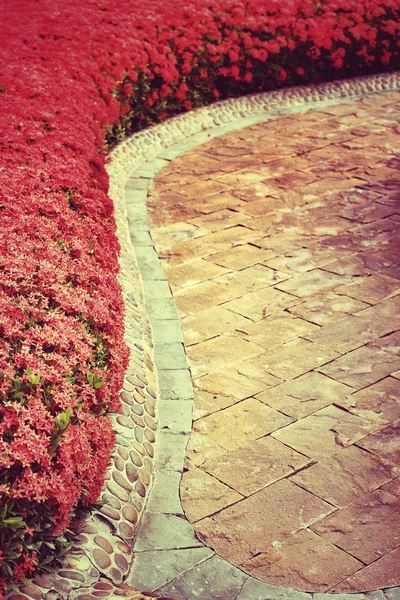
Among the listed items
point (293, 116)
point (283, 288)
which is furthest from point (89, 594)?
point (293, 116)

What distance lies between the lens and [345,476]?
3.92 meters

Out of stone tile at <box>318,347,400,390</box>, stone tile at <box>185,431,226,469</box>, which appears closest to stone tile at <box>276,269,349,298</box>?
stone tile at <box>318,347,400,390</box>

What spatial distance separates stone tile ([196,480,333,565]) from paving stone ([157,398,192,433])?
2.27ft

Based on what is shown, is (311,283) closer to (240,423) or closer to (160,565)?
(240,423)

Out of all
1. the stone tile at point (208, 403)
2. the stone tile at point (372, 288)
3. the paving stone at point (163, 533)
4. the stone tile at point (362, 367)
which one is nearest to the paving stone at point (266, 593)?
the paving stone at point (163, 533)

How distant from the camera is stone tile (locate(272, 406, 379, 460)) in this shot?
4.14 meters

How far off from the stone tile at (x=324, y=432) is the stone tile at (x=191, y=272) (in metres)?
1.87

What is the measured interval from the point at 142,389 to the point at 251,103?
6.66 metres

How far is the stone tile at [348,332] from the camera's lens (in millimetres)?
5117

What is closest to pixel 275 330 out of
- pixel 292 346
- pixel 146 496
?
pixel 292 346

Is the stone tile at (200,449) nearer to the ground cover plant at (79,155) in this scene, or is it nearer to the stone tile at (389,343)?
the ground cover plant at (79,155)

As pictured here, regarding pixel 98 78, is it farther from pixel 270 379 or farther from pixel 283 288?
pixel 270 379

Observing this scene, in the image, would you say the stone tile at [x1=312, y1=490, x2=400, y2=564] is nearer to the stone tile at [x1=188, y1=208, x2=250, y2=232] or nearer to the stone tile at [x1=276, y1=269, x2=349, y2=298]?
the stone tile at [x1=276, y1=269, x2=349, y2=298]

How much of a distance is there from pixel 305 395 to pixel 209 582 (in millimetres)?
1526
